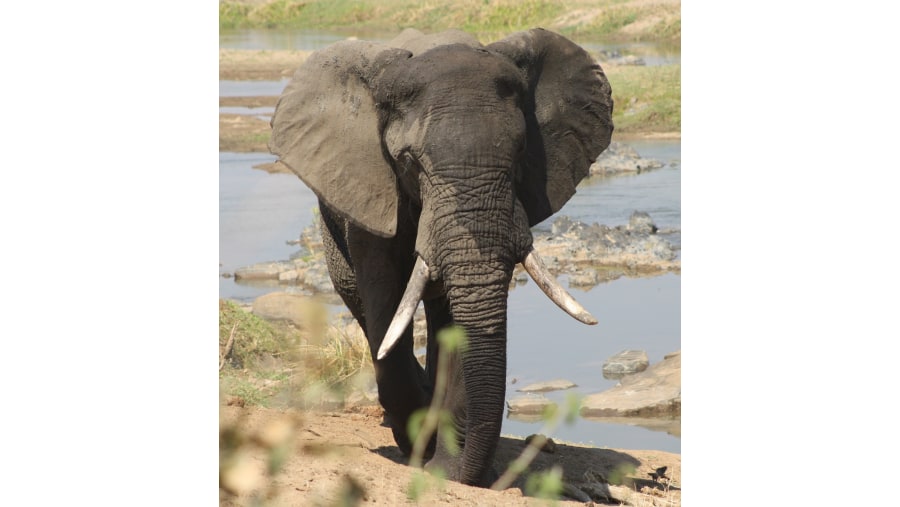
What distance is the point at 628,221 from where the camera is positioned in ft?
38.0

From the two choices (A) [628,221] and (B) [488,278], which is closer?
(B) [488,278]

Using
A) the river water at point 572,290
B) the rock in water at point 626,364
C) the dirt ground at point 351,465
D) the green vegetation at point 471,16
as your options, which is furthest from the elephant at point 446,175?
the rock in water at point 626,364

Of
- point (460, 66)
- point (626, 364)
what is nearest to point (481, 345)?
point (460, 66)

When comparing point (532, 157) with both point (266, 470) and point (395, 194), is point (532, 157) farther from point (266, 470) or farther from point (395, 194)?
point (266, 470)

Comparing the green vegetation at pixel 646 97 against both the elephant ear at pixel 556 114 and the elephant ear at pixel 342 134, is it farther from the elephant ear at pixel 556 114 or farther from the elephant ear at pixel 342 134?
the elephant ear at pixel 342 134

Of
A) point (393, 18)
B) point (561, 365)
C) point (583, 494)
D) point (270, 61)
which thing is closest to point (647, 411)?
point (561, 365)

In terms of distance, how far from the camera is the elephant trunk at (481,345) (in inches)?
185

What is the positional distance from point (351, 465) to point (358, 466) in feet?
0.09

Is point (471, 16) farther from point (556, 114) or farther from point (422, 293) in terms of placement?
point (422, 293)

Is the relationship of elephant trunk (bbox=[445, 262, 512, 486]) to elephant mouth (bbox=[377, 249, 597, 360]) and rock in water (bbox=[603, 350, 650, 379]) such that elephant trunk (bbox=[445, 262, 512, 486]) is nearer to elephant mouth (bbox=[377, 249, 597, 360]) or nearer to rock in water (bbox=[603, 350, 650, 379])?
elephant mouth (bbox=[377, 249, 597, 360])

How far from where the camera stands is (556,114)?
5500 mm
